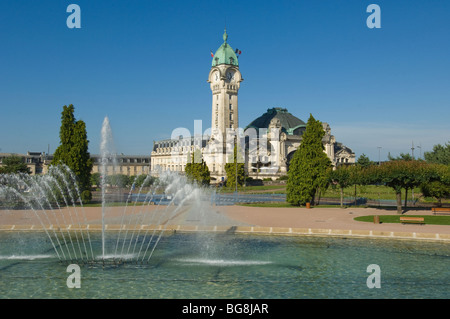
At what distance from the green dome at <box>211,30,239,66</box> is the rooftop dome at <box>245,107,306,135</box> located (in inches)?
919

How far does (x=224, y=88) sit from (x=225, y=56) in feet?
27.5

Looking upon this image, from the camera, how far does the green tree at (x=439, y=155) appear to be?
60.6 meters

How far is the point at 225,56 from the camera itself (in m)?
103

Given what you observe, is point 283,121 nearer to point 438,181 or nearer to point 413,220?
point 438,181

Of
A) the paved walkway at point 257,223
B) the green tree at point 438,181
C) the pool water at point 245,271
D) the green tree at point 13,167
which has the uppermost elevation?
the green tree at point 13,167

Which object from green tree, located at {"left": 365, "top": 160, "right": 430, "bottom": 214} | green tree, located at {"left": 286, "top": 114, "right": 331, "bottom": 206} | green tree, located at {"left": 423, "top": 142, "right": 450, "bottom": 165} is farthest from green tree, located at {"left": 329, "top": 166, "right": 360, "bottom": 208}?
green tree, located at {"left": 423, "top": 142, "right": 450, "bottom": 165}

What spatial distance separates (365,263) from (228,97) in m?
87.4

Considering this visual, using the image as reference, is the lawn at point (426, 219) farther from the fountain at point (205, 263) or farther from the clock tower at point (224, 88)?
the clock tower at point (224, 88)

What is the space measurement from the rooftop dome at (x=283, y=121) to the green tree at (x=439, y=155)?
51609mm

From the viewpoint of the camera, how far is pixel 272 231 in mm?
25797

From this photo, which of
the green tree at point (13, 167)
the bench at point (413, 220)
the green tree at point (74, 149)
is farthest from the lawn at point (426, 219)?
the green tree at point (13, 167)

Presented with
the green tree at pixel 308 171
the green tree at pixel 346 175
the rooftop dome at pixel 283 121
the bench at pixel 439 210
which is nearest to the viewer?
the bench at pixel 439 210
